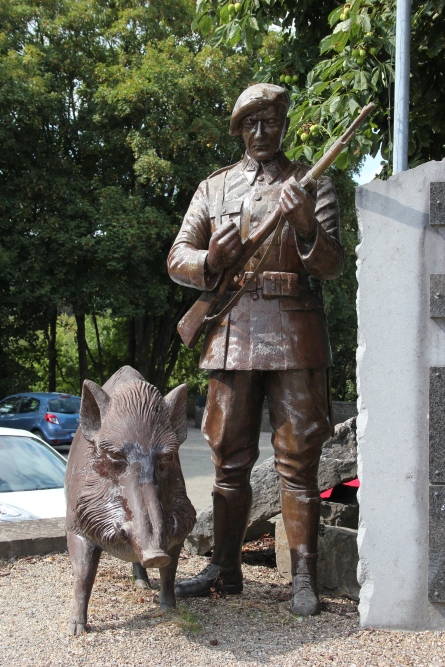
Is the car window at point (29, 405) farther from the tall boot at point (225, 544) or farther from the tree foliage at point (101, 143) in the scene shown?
the tall boot at point (225, 544)

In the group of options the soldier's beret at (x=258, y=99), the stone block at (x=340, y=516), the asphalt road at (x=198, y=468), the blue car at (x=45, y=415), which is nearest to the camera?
the soldier's beret at (x=258, y=99)

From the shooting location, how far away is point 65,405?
56.0 feet

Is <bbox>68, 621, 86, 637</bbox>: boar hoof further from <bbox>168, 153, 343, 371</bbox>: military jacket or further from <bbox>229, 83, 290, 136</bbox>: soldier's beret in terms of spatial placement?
<bbox>229, 83, 290, 136</bbox>: soldier's beret

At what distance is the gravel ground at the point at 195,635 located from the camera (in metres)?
3.36

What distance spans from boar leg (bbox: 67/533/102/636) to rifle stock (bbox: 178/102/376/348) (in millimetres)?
1189

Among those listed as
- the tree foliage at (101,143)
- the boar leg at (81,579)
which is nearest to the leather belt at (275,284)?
the boar leg at (81,579)

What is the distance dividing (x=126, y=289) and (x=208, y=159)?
11.2ft

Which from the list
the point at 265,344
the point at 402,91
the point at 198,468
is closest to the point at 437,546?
the point at 265,344

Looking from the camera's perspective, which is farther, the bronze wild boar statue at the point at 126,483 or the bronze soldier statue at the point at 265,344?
the bronze soldier statue at the point at 265,344

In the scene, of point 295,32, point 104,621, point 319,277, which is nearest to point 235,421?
point 319,277

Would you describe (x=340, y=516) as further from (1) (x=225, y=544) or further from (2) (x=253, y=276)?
(2) (x=253, y=276)

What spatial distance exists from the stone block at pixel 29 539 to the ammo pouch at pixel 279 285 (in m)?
2.39

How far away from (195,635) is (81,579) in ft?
1.84

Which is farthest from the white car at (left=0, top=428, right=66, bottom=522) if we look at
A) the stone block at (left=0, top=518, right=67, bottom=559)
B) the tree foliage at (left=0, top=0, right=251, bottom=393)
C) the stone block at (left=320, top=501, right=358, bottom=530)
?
the tree foliage at (left=0, top=0, right=251, bottom=393)
